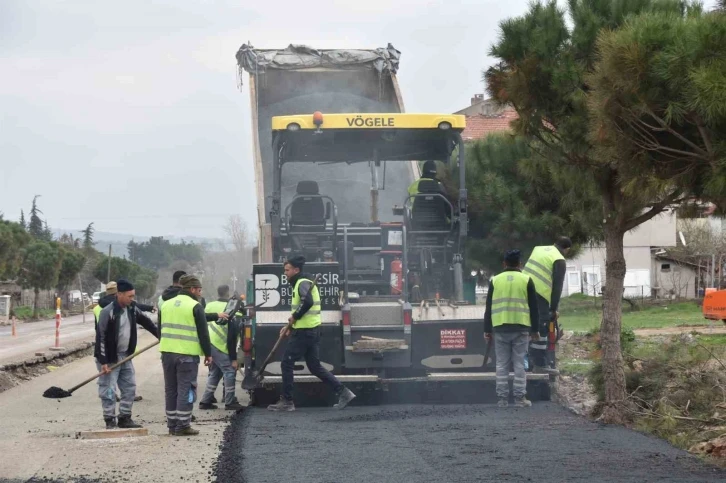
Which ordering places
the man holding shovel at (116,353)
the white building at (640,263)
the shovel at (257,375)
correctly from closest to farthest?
the man holding shovel at (116,353)
the shovel at (257,375)
the white building at (640,263)

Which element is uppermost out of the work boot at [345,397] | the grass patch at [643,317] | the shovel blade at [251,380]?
the grass patch at [643,317]

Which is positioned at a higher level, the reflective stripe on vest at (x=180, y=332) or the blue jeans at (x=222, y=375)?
the reflective stripe on vest at (x=180, y=332)

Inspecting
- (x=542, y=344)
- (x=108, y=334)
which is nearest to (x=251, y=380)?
(x=108, y=334)

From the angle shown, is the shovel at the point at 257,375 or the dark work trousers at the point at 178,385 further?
the shovel at the point at 257,375

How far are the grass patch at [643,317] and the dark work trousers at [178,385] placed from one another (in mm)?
11911

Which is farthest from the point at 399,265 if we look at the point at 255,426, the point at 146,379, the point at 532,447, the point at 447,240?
the point at 146,379

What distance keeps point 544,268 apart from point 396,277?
1.66 meters

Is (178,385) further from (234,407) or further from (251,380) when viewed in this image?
(234,407)

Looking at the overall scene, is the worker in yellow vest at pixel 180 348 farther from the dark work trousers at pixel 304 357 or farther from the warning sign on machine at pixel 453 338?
the warning sign on machine at pixel 453 338

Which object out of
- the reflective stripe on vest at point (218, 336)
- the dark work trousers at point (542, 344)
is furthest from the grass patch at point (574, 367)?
the reflective stripe on vest at point (218, 336)

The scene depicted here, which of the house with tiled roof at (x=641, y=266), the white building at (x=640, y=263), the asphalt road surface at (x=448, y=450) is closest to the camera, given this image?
the asphalt road surface at (x=448, y=450)

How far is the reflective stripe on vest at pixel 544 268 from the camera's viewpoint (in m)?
10.8

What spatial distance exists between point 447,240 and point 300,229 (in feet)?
5.39

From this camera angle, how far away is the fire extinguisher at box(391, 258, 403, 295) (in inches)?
452
